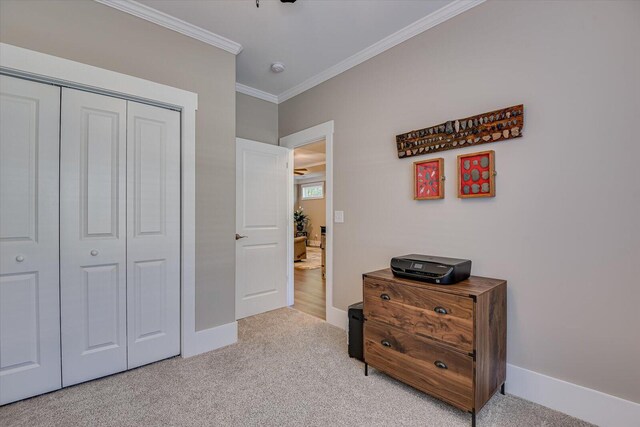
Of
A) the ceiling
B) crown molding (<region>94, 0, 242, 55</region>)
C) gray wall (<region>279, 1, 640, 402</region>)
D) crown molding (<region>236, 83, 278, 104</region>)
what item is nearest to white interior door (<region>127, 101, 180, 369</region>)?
crown molding (<region>94, 0, 242, 55</region>)

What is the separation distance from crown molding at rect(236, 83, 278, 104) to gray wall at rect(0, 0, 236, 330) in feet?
2.46

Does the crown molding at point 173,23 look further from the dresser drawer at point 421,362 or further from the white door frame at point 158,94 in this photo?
the dresser drawer at point 421,362

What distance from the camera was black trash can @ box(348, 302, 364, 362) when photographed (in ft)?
7.68

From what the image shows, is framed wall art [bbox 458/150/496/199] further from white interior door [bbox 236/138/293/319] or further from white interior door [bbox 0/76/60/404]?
white interior door [bbox 0/76/60/404]

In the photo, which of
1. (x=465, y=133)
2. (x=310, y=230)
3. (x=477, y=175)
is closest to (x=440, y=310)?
(x=477, y=175)

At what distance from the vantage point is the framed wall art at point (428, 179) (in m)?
2.24

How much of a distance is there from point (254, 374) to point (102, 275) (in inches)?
52.1

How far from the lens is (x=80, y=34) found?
6.61ft

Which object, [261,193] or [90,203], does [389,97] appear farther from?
[90,203]

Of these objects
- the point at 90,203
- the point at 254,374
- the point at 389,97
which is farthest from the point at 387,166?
the point at 90,203

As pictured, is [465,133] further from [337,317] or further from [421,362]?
[337,317]

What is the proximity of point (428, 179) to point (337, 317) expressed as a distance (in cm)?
170

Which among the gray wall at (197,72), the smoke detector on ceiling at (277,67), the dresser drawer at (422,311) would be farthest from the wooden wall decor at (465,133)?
the gray wall at (197,72)

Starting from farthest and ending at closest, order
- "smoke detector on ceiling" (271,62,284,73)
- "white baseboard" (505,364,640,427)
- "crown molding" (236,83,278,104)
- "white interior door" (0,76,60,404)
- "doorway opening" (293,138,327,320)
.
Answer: "doorway opening" (293,138,327,320) → "crown molding" (236,83,278,104) → "smoke detector on ceiling" (271,62,284,73) → "white interior door" (0,76,60,404) → "white baseboard" (505,364,640,427)
